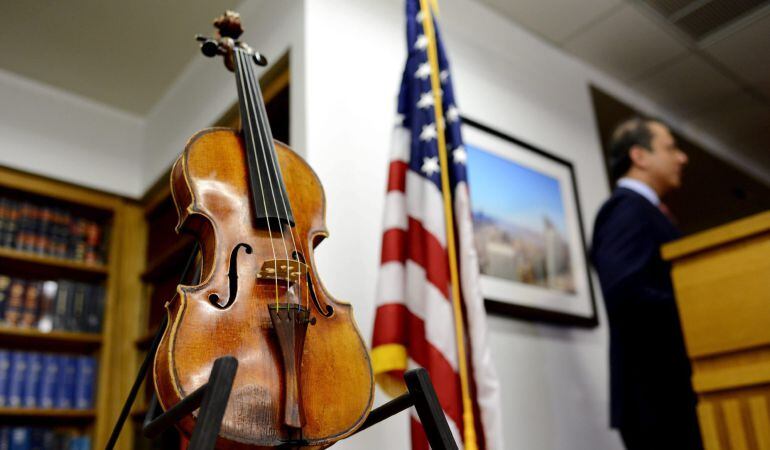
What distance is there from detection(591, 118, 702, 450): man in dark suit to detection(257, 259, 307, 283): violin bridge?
1.11 meters

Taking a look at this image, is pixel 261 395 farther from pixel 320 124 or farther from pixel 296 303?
pixel 320 124

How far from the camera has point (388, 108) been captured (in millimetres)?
2094

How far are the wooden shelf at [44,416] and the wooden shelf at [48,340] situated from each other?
290 mm

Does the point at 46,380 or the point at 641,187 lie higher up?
the point at 641,187

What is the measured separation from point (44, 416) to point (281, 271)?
2179 millimetres

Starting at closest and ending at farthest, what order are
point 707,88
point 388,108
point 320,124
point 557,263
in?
point 320,124
point 388,108
point 557,263
point 707,88

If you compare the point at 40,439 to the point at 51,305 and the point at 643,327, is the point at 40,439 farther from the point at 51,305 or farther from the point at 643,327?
the point at 643,327

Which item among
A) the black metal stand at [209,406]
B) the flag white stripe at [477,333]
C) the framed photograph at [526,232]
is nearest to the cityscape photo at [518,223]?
the framed photograph at [526,232]

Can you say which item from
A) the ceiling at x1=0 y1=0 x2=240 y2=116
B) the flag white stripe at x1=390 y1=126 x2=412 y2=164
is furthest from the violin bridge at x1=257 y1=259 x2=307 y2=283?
the ceiling at x1=0 y1=0 x2=240 y2=116

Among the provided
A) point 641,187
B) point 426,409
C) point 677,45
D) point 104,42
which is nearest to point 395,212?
point 426,409

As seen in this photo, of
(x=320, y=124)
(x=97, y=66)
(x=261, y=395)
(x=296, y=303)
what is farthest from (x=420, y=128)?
(x=97, y=66)

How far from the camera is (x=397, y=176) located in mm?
1669

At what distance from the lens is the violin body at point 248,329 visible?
817 mm

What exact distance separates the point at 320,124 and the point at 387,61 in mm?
465
